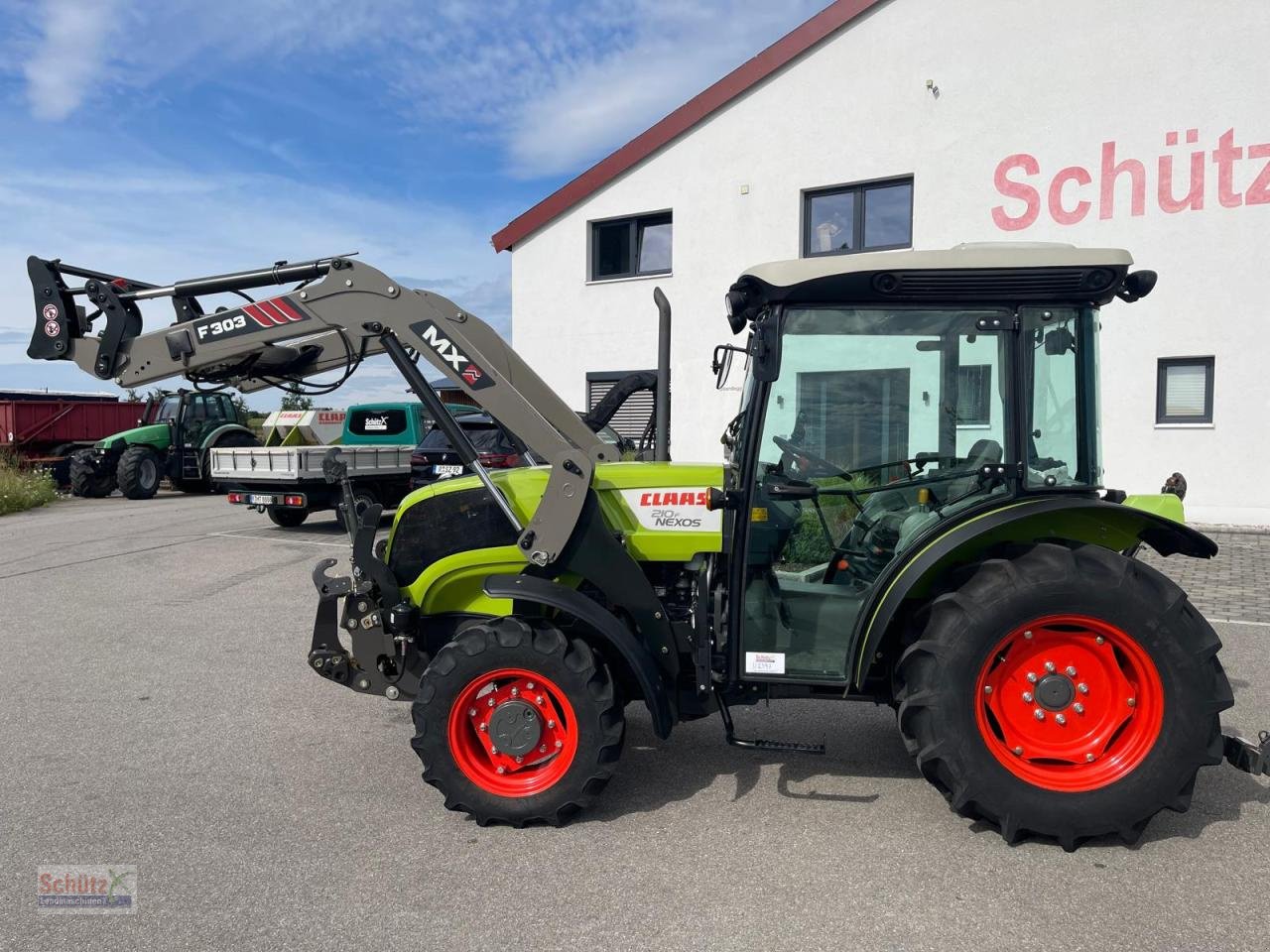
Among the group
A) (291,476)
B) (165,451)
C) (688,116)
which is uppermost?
(688,116)

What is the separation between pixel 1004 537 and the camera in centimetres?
353

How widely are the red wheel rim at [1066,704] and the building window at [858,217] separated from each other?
9954mm

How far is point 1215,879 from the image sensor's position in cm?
308

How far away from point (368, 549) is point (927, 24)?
11486mm

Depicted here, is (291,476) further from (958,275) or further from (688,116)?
(958,275)

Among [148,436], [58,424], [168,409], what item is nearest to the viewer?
[148,436]

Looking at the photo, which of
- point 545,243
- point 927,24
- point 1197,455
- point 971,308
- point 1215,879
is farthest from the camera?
point 545,243

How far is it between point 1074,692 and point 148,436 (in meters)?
19.9

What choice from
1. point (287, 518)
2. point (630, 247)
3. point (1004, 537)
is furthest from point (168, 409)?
point (1004, 537)

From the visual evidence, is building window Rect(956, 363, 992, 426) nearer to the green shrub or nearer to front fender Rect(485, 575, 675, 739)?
the green shrub

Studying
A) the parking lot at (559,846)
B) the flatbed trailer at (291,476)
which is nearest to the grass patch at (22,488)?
the flatbed trailer at (291,476)

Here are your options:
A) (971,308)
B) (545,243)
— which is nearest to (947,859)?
(971,308)

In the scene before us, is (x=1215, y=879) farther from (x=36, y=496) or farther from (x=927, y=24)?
(x=36, y=496)

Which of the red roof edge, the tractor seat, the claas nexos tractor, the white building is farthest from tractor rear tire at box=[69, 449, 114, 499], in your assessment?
the tractor seat
